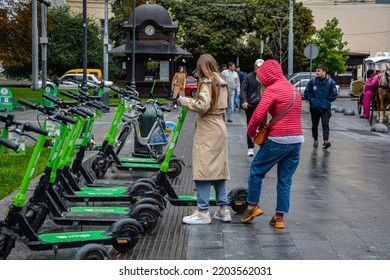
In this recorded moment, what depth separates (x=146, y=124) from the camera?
531 inches

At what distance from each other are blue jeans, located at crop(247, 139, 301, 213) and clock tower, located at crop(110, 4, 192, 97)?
31516mm

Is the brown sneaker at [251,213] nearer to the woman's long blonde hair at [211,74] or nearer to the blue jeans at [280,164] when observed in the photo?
the blue jeans at [280,164]

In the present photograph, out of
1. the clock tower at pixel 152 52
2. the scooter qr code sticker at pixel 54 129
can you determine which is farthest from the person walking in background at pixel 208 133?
the clock tower at pixel 152 52

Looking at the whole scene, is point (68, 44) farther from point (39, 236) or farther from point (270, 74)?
point (39, 236)

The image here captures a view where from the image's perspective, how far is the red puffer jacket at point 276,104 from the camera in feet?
24.8

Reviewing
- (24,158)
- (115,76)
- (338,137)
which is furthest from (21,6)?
(24,158)

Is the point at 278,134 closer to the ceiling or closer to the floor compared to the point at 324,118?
closer to the ceiling

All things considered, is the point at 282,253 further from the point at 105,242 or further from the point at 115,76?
the point at 115,76

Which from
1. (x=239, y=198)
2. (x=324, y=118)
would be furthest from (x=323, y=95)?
(x=239, y=198)

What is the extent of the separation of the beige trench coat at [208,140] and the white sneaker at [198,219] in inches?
16.5

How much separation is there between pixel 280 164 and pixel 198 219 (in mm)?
1016

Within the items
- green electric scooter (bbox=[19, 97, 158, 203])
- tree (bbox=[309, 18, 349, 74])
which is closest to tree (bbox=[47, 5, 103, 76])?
tree (bbox=[309, 18, 349, 74])

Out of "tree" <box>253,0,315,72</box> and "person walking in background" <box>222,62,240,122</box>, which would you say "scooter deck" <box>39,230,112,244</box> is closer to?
"person walking in background" <box>222,62,240,122</box>

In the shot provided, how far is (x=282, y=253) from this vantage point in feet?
21.7
